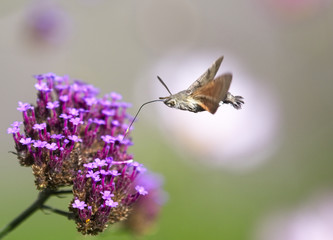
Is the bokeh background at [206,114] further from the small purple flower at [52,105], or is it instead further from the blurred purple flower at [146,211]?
the small purple flower at [52,105]

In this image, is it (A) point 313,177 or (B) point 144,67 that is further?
(B) point 144,67

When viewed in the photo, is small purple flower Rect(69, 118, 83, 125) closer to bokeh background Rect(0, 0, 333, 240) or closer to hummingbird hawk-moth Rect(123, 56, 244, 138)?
hummingbird hawk-moth Rect(123, 56, 244, 138)

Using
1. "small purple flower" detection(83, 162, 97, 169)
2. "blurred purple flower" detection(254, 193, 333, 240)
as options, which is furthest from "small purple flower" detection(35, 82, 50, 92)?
"blurred purple flower" detection(254, 193, 333, 240)

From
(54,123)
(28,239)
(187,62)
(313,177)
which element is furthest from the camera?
(187,62)

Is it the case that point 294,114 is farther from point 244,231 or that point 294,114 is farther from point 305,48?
point 244,231

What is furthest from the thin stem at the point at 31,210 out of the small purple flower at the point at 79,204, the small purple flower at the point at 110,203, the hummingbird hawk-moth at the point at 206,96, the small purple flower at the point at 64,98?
the hummingbird hawk-moth at the point at 206,96

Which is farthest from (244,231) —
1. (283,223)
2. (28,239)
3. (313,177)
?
(28,239)

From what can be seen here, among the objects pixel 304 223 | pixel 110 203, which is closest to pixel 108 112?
pixel 110 203
